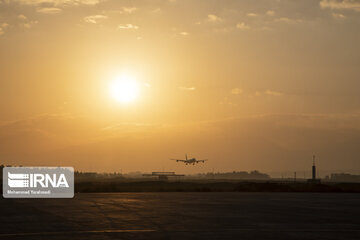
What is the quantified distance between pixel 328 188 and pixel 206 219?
61334 mm

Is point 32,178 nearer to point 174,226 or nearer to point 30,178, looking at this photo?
point 30,178

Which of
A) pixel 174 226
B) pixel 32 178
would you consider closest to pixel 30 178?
pixel 32 178

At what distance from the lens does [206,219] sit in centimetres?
2750

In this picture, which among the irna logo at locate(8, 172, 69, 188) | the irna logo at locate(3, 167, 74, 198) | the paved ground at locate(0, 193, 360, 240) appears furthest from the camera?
the irna logo at locate(8, 172, 69, 188)

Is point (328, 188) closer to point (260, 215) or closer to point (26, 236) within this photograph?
point (260, 215)

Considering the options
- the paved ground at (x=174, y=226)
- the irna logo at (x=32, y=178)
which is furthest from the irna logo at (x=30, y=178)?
the paved ground at (x=174, y=226)

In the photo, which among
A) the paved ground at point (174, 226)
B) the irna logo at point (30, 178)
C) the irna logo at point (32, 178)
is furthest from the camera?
the irna logo at point (30, 178)

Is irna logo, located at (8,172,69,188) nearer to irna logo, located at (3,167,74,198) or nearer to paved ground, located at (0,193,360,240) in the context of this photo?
irna logo, located at (3,167,74,198)

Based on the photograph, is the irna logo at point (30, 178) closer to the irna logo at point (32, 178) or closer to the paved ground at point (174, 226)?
the irna logo at point (32, 178)

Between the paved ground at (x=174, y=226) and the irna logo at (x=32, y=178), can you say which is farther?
the irna logo at (x=32, y=178)

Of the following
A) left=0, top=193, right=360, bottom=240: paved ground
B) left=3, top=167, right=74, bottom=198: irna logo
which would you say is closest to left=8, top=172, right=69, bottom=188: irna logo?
left=3, top=167, right=74, bottom=198: irna logo

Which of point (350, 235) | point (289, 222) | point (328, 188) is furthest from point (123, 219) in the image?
point (328, 188)

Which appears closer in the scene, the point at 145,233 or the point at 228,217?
the point at 145,233

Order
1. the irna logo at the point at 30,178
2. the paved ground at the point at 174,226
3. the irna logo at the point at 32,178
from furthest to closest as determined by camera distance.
Result: the irna logo at the point at 30,178 → the irna logo at the point at 32,178 → the paved ground at the point at 174,226
